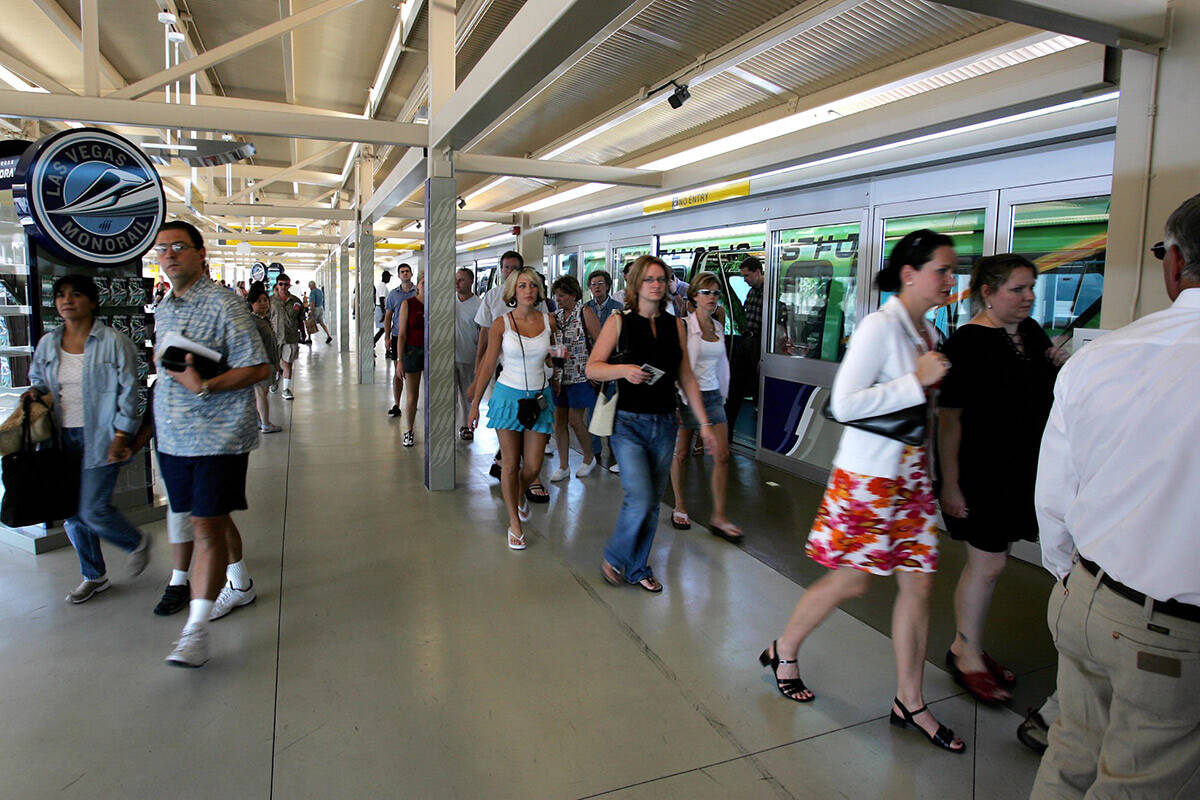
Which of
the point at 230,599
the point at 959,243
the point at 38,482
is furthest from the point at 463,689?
the point at 959,243

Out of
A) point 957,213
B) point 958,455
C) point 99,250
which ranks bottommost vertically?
point 958,455

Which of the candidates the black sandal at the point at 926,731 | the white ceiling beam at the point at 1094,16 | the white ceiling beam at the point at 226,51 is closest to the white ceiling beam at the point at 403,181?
the white ceiling beam at the point at 226,51

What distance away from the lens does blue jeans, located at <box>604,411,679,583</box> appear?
11.5 ft

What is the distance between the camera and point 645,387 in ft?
11.4

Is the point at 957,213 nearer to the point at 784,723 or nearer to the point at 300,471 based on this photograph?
the point at 784,723

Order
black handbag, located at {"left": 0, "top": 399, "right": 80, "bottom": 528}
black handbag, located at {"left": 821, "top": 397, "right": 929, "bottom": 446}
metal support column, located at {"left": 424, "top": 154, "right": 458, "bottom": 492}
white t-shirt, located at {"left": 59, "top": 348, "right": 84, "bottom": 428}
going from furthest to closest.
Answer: metal support column, located at {"left": 424, "top": 154, "right": 458, "bottom": 492}, white t-shirt, located at {"left": 59, "top": 348, "right": 84, "bottom": 428}, black handbag, located at {"left": 0, "top": 399, "right": 80, "bottom": 528}, black handbag, located at {"left": 821, "top": 397, "right": 929, "bottom": 446}

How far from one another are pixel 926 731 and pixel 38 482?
3.72 metres

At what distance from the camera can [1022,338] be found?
2783mm

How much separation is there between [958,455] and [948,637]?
105cm

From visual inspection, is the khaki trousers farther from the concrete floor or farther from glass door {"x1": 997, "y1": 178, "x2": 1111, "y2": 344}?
glass door {"x1": 997, "y1": 178, "x2": 1111, "y2": 344}

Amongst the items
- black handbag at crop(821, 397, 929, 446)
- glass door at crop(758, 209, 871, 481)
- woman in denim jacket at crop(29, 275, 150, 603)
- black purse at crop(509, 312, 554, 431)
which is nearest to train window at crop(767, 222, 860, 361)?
glass door at crop(758, 209, 871, 481)

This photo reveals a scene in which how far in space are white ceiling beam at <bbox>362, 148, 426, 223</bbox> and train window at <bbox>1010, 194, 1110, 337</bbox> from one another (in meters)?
4.24

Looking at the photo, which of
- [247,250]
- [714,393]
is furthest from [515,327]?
[247,250]

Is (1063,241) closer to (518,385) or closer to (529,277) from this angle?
(529,277)
